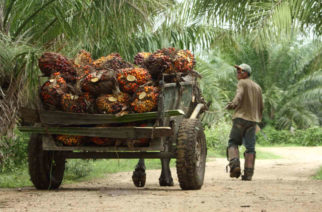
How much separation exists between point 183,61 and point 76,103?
145 centimetres

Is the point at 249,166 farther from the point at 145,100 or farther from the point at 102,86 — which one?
the point at 102,86

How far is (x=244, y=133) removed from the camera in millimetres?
9336

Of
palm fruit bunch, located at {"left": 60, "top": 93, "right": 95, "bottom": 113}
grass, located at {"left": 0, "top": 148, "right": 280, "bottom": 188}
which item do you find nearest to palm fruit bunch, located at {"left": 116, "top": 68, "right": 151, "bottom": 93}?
palm fruit bunch, located at {"left": 60, "top": 93, "right": 95, "bottom": 113}

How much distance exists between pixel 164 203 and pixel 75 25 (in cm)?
494

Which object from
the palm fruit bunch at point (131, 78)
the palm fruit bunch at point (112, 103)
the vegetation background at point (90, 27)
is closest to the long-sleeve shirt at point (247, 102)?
the vegetation background at point (90, 27)

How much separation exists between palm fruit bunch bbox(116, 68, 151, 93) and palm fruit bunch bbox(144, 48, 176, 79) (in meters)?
0.22

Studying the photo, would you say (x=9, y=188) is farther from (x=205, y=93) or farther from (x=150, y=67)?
(x=205, y=93)

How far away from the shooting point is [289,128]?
30359mm

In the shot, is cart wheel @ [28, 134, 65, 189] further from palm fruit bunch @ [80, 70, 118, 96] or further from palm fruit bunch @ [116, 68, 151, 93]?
palm fruit bunch @ [116, 68, 151, 93]

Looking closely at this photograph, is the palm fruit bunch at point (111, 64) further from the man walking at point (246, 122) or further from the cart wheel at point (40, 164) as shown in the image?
the man walking at point (246, 122)

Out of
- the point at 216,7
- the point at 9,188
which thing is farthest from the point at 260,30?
the point at 9,188

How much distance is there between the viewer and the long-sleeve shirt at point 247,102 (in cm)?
925

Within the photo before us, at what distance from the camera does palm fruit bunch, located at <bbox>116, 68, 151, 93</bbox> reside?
683 centimetres

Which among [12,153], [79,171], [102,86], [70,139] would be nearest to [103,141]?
[70,139]
